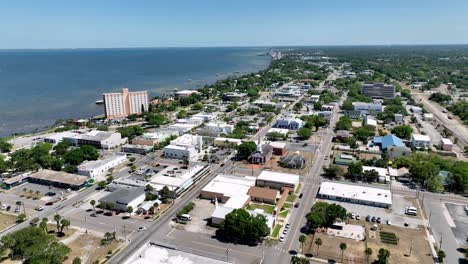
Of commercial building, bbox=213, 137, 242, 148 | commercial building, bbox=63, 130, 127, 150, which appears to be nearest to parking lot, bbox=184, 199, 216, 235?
commercial building, bbox=213, 137, 242, 148

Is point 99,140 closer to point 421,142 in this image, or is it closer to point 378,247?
point 378,247

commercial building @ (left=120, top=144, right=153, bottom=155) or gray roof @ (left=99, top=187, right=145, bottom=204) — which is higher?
gray roof @ (left=99, top=187, right=145, bottom=204)

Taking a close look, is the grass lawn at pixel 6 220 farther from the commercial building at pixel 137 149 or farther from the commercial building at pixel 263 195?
the commercial building at pixel 263 195

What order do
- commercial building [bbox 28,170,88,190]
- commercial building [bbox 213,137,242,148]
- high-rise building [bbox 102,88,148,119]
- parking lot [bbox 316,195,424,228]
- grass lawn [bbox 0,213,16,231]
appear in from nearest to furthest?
grass lawn [bbox 0,213,16,231] < parking lot [bbox 316,195,424,228] < commercial building [bbox 28,170,88,190] < commercial building [bbox 213,137,242,148] < high-rise building [bbox 102,88,148,119]

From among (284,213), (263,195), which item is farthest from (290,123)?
(284,213)

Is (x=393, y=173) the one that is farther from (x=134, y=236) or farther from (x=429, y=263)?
(x=134, y=236)

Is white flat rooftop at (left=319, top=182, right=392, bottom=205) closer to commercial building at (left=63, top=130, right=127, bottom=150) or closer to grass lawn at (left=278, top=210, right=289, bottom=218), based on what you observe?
grass lawn at (left=278, top=210, right=289, bottom=218)

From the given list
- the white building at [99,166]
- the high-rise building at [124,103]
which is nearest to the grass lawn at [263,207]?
the white building at [99,166]
